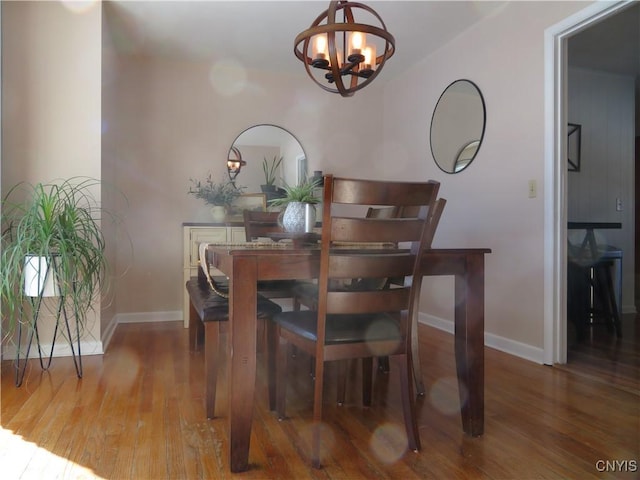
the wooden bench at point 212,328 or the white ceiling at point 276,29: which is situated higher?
the white ceiling at point 276,29

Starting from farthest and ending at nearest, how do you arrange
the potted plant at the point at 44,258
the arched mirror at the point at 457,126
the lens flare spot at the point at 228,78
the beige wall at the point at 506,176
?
the lens flare spot at the point at 228,78 → the arched mirror at the point at 457,126 → the beige wall at the point at 506,176 → the potted plant at the point at 44,258

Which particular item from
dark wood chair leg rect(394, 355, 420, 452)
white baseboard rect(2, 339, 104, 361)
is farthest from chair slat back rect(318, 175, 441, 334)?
white baseboard rect(2, 339, 104, 361)

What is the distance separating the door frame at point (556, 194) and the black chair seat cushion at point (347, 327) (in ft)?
4.91

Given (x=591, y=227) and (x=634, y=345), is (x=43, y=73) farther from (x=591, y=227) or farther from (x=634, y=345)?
(x=634, y=345)

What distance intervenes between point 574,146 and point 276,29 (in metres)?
3.03

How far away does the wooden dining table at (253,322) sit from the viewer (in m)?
1.41

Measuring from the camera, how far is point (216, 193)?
3961mm

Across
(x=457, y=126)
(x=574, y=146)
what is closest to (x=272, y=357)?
(x=457, y=126)

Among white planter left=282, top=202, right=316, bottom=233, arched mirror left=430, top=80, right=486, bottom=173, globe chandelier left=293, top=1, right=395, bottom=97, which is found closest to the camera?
globe chandelier left=293, top=1, right=395, bottom=97

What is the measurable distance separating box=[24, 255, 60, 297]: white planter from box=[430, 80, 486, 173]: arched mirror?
9.70 feet

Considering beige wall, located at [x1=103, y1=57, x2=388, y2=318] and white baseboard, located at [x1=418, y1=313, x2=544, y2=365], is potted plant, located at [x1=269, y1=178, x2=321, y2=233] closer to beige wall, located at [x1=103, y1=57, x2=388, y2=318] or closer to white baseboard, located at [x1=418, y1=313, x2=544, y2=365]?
white baseboard, located at [x1=418, y1=313, x2=544, y2=365]

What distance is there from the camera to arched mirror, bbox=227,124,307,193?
4164 millimetres

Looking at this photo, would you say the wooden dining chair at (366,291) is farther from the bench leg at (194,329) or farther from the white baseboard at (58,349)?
the white baseboard at (58,349)

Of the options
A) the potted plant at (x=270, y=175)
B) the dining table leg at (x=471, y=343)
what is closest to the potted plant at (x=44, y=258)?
the potted plant at (x=270, y=175)
